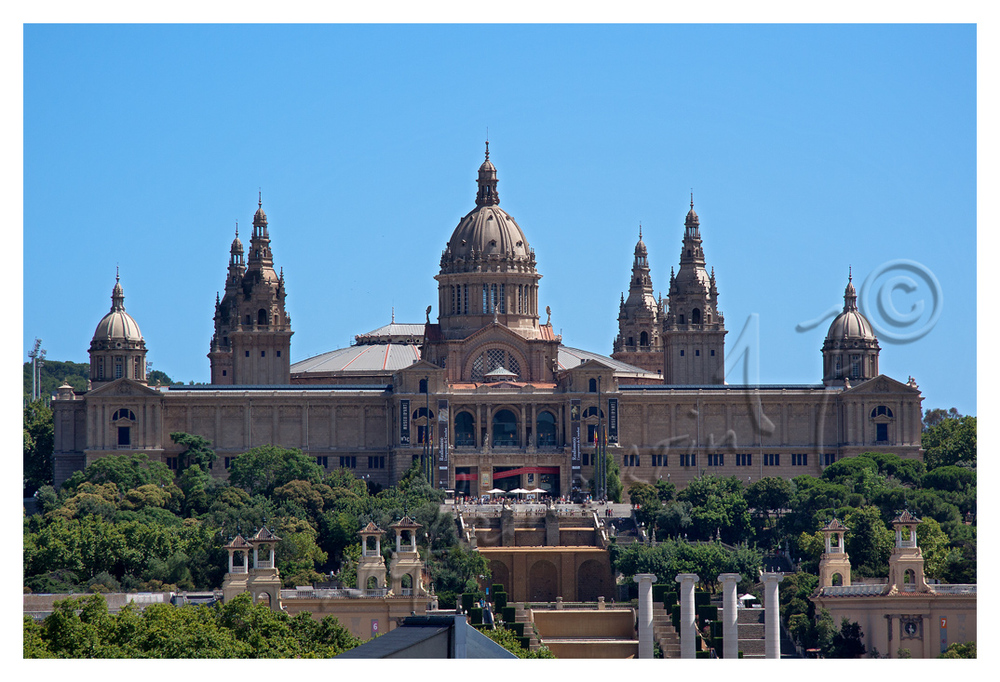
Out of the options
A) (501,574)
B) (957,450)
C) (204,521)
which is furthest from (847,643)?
(957,450)

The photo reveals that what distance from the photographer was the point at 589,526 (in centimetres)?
13512

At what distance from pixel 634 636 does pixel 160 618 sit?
30.6 meters

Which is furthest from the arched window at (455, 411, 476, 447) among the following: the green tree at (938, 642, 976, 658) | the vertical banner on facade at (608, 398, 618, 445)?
the green tree at (938, 642, 976, 658)

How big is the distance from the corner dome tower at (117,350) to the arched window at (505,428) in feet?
79.7

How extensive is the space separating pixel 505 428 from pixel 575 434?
5.03 m

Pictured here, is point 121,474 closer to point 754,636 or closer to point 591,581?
point 591,581

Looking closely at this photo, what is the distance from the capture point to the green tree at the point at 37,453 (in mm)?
161375

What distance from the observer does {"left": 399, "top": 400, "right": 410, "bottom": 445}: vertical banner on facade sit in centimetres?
15762

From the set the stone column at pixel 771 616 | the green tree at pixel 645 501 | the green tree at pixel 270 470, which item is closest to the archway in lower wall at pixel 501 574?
the green tree at pixel 645 501

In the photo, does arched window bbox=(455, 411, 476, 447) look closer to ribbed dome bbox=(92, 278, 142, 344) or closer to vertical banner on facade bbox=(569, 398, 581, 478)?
vertical banner on facade bbox=(569, 398, 581, 478)

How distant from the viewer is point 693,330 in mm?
171750

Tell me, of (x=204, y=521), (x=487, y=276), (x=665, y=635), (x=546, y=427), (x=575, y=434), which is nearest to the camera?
(x=665, y=635)

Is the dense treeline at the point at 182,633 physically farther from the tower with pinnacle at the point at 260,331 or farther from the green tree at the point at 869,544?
the tower with pinnacle at the point at 260,331

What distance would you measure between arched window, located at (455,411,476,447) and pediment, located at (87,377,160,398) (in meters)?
20.4
